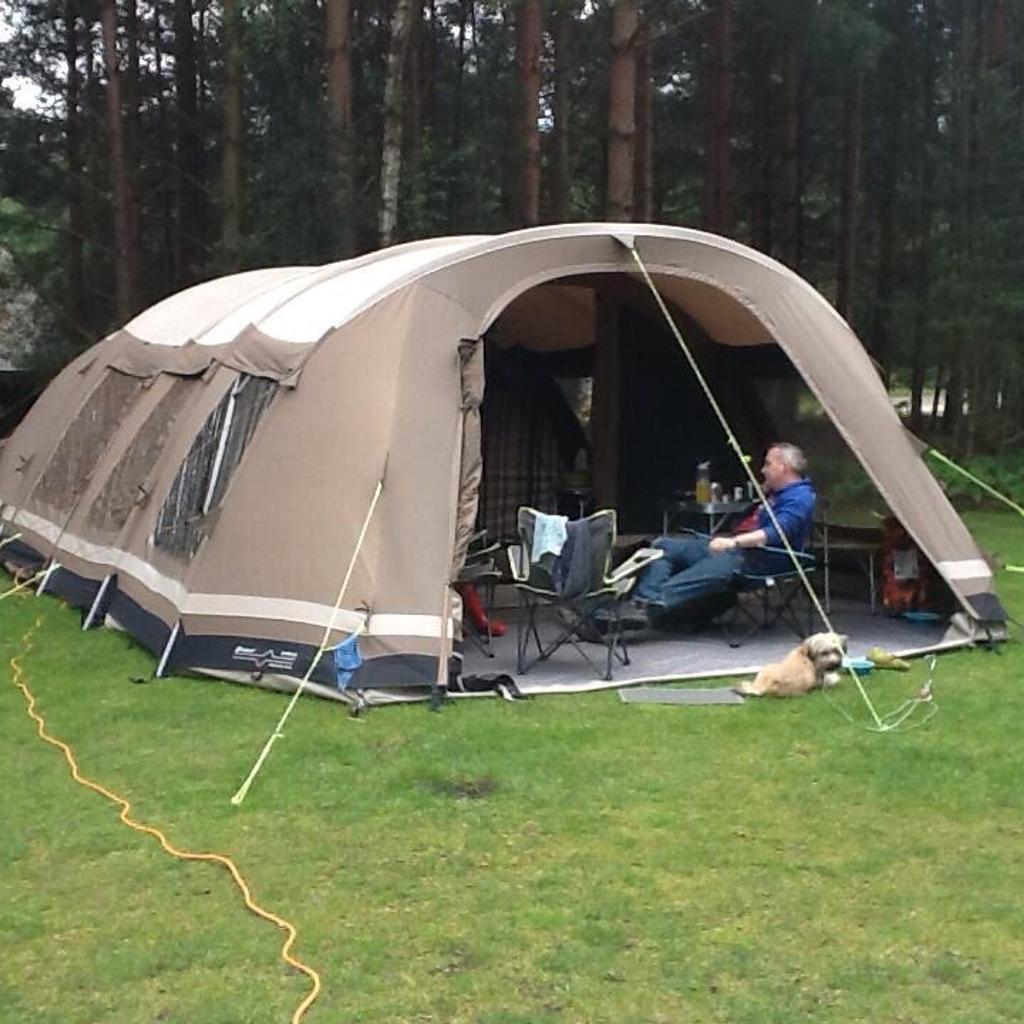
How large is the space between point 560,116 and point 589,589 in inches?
451

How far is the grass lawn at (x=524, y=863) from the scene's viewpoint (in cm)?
298

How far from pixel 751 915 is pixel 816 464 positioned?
444cm

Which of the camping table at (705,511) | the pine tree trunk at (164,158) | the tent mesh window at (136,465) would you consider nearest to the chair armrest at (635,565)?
the camping table at (705,511)

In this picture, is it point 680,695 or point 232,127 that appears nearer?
point 680,695

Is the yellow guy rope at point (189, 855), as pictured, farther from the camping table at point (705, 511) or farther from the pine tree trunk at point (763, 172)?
the pine tree trunk at point (763, 172)

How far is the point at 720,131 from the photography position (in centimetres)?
1567

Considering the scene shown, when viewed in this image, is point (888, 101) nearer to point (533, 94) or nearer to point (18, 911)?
point (533, 94)

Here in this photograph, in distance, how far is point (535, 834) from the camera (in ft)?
12.8

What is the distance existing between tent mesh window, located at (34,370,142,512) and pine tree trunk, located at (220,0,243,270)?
480 cm

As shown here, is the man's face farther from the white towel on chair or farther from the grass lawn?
the grass lawn

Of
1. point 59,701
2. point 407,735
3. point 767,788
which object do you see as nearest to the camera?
point 767,788

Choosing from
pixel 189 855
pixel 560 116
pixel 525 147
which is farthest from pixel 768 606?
pixel 560 116

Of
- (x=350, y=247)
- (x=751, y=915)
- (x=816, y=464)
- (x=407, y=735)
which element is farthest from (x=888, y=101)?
(x=751, y=915)

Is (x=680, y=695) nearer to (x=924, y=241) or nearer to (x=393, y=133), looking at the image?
(x=393, y=133)
